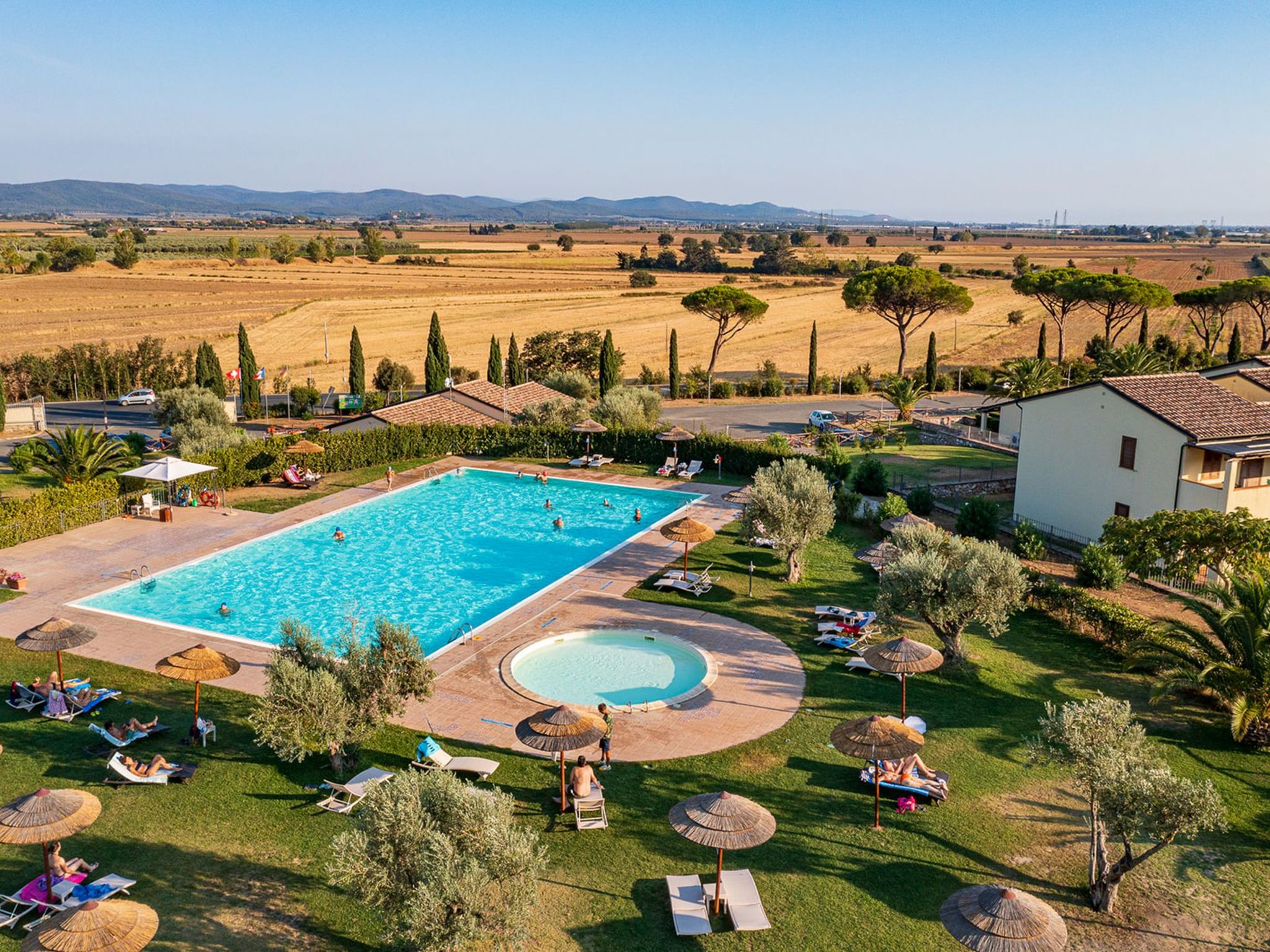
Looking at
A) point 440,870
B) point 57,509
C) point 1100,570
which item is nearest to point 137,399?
point 57,509

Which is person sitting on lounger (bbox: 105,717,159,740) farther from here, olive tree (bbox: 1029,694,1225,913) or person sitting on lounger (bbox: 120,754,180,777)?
olive tree (bbox: 1029,694,1225,913)

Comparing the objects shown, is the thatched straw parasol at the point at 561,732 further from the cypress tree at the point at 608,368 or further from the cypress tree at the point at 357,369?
the cypress tree at the point at 357,369

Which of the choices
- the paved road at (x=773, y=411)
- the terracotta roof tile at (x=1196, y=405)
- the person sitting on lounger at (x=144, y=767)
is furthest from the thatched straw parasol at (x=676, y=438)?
the person sitting on lounger at (x=144, y=767)

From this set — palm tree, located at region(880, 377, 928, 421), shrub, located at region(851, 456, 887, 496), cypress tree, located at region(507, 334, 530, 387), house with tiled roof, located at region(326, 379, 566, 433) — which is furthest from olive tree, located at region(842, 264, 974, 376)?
shrub, located at region(851, 456, 887, 496)

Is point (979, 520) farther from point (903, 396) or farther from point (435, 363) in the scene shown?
point (435, 363)

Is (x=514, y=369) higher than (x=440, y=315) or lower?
lower
